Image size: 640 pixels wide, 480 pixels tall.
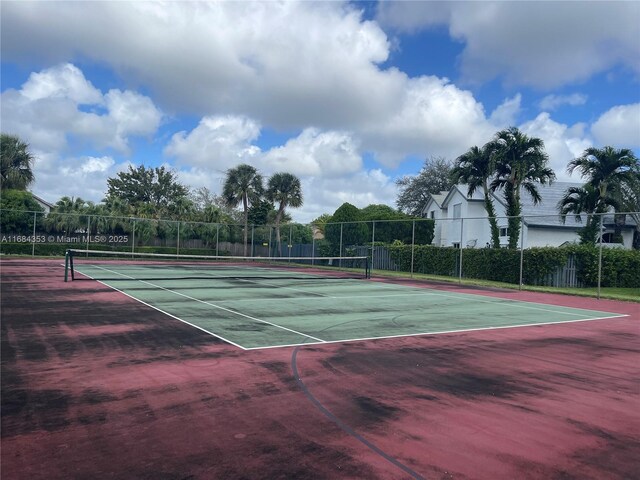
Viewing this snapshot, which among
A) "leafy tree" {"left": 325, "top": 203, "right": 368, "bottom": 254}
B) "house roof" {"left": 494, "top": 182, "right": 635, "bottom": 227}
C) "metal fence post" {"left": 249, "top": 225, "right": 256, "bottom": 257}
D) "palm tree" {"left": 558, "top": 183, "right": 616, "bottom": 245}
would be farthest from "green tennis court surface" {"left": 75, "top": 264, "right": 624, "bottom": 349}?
"metal fence post" {"left": 249, "top": 225, "right": 256, "bottom": 257}

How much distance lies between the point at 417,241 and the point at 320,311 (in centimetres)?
2989

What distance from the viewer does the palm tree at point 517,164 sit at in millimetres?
30641

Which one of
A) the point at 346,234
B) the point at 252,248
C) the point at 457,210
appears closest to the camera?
the point at 346,234

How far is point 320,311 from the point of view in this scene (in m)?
12.5

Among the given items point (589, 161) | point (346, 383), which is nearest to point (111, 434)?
point (346, 383)

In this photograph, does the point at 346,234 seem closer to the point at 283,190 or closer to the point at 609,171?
the point at 283,190

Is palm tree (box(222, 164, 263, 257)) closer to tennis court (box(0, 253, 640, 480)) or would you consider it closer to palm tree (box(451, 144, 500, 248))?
palm tree (box(451, 144, 500, 248))

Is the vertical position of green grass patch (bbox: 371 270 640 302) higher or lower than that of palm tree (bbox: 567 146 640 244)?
lower

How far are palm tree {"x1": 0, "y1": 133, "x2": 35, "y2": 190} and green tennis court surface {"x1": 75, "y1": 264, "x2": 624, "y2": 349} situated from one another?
3057 centimetres

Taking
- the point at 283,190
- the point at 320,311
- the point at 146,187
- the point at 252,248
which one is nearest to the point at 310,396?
the point at 320,311

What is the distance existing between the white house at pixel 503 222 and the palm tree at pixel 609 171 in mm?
2877

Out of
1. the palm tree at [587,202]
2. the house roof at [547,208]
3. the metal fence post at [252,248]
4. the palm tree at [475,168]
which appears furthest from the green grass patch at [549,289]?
the metal fence post at [252,248]

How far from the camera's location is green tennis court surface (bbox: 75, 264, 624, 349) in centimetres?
953

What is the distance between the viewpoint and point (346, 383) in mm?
6105
